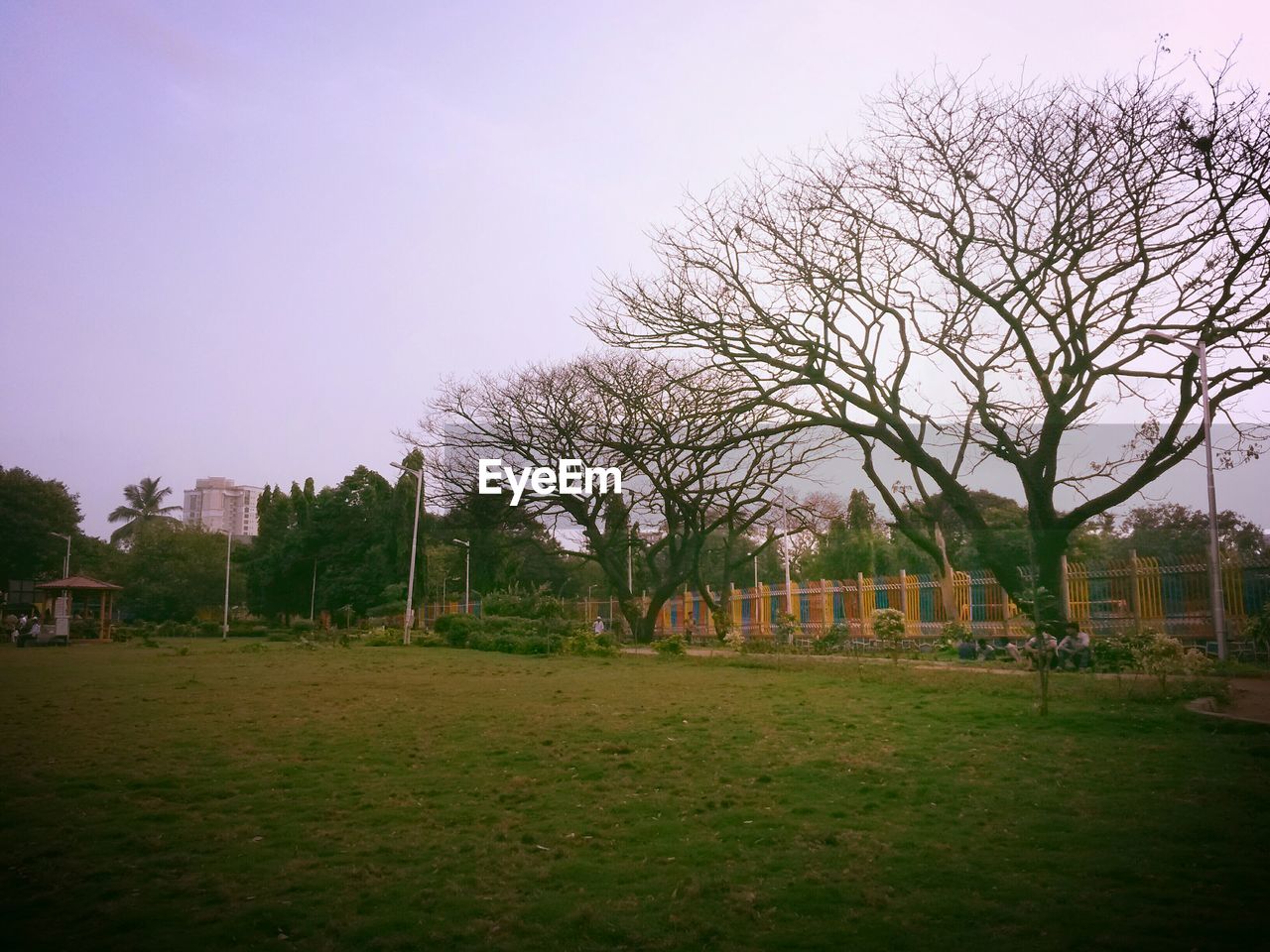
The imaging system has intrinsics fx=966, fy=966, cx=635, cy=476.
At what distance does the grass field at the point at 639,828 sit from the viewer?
3.86 m

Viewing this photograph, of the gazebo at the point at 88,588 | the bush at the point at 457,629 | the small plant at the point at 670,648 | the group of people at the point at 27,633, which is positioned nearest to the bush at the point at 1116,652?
the small plant at the point at 670,648

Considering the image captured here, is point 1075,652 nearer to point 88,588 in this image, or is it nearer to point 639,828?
point 639,828

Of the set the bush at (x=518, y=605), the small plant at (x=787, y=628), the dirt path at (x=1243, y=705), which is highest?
the bush at (x=518, y=605)

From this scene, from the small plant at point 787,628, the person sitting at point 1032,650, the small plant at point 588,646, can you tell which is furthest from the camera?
the small plant at point 787,628

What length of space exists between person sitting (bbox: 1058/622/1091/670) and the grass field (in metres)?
4.78

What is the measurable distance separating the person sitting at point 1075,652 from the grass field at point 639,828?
4.78 m

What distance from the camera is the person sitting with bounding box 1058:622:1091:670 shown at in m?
15.1

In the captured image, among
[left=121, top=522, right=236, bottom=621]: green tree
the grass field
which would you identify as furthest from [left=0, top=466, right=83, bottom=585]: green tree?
the grass field

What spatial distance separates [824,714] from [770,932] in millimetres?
6580

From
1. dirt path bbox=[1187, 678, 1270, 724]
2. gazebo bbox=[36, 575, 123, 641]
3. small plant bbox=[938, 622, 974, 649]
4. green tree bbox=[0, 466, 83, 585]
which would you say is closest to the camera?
dirt path bbox=[1187, 678, 1270, 724]

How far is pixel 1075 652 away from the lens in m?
15.2

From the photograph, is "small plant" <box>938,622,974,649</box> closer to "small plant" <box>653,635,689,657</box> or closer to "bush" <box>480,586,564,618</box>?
"small plant" <box>653,635,689,657</box>

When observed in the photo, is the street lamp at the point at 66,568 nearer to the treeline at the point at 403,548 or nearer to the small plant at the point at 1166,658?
the treeline at the point at 403,548

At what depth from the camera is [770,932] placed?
3.77 metres
